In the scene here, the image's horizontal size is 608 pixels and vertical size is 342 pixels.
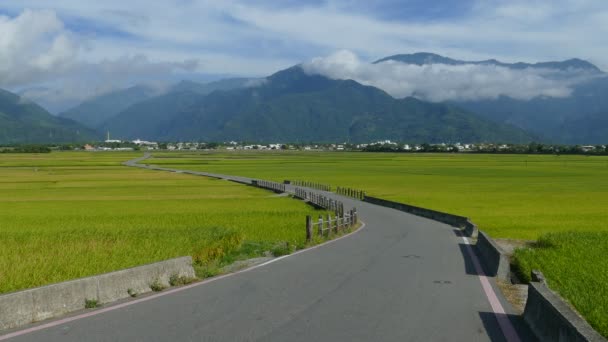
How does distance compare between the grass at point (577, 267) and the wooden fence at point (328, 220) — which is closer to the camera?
the grass at point (577, 267)

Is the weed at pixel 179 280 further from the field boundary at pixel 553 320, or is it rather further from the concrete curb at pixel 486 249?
the concrete curb at pixel 486 249

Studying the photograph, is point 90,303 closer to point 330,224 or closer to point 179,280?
point 179,280

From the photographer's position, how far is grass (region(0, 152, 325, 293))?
50.4 ft

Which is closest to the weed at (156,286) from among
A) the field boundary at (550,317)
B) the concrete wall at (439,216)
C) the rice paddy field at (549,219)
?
the field boundary at (550,317)

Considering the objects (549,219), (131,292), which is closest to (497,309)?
(131,292)

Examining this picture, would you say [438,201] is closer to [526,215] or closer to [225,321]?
[526,215]

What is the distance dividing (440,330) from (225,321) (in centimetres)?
321

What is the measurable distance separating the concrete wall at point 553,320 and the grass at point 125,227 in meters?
7.57

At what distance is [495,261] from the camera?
16141 mm

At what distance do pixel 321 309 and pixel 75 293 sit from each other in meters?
4.08

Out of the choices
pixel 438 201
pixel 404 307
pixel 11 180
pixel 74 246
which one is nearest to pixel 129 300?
pixel 404 307

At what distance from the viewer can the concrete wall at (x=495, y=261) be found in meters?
15.5

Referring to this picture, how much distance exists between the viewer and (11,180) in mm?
78750

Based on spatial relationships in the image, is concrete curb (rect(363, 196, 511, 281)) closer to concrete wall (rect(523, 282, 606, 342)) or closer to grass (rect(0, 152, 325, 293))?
concrete wall (rect(523, 282, 606, 342))
